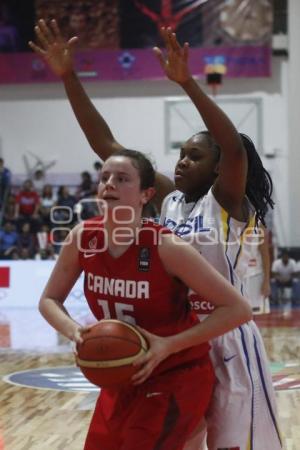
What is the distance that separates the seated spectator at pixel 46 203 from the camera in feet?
57.9

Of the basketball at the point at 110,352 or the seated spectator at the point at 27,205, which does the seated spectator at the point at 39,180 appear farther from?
the basketball at the point at 110,352

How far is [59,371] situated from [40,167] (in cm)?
1215

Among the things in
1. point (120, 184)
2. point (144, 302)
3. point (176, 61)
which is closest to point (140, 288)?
point (144, 302)

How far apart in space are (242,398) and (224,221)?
747mm

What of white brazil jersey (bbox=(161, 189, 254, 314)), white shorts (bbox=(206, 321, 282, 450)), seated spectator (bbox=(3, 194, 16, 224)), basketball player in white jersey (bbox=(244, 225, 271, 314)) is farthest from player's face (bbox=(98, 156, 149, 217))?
seated spectator (bbox=(3, 194, 16, 224))

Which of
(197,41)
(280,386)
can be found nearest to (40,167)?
(197,41)

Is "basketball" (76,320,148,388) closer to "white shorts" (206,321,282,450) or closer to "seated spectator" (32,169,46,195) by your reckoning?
"white shorts" (206,321,282,450)

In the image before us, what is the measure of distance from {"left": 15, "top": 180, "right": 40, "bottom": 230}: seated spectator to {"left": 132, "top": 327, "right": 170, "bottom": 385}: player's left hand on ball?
15121 mm

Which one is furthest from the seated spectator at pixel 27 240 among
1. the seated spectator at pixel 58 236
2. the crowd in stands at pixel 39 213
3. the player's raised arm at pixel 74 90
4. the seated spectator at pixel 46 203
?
the player's raised arm at pixel 74 90

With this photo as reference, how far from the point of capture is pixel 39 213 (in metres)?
17.9

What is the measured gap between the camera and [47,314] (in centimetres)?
306

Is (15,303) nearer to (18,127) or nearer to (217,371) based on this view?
(18,127)

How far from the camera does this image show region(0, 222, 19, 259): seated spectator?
16859 millimetres

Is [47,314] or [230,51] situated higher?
[230,51]
